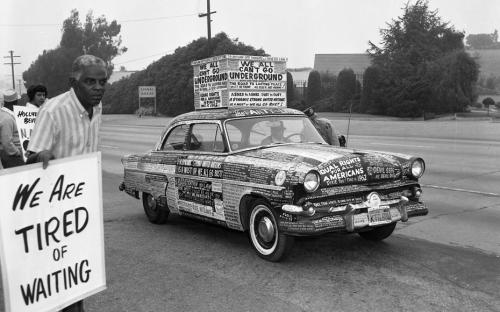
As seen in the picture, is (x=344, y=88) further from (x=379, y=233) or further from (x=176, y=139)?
(x=379, y=233)

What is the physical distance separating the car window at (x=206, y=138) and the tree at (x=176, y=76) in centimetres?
4482

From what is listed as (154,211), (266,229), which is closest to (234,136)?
(266,229)

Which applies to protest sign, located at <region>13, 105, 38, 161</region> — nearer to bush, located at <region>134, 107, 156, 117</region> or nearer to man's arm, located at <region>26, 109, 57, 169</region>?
man's arm, located at <region>26, 109, 57, 169</region>

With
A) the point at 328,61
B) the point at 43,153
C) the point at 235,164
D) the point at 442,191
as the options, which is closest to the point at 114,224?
the point at 235,164

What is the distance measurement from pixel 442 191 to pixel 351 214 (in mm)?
4890

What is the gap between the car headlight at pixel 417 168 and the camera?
576cm

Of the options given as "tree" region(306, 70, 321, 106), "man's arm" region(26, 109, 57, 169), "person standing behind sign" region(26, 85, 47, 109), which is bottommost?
"man's arm" region(26, 109, 57, 169)

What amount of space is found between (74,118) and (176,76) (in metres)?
53.7

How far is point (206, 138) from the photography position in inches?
257

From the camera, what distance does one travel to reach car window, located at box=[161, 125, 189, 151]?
6965mm

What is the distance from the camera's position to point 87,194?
3.40m

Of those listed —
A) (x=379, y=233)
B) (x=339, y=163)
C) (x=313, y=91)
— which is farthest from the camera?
(x=313, y=91)

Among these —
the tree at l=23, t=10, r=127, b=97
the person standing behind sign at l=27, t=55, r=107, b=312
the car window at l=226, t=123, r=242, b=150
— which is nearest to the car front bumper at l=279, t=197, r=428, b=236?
the car window at l=226, t=123, r=242, b=150

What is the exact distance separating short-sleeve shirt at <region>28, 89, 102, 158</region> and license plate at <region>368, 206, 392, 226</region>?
9.38 feet
